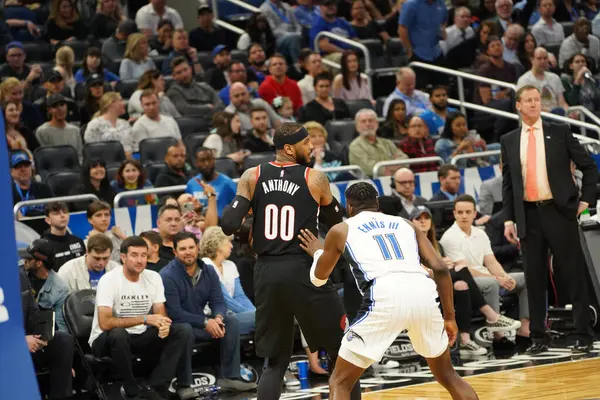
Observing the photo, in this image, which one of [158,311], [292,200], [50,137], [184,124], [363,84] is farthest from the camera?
[363,84]

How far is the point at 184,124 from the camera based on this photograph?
14383mm

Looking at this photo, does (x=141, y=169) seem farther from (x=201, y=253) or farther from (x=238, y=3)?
(x=238, y=3)

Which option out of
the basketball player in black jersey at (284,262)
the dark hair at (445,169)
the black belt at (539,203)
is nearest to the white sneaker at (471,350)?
the black belt at (539,203)

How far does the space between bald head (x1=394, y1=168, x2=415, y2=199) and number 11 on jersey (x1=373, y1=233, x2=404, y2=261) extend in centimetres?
558

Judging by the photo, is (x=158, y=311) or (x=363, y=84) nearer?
(x=158, y=311)

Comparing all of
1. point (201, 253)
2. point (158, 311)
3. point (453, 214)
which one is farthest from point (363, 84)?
point (158, 311)

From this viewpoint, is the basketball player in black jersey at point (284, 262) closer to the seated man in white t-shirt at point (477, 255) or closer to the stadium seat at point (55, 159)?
the seated man in white t-shirt at point (477, 255)

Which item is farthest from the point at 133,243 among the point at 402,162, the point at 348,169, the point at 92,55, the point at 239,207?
the point at 92,55

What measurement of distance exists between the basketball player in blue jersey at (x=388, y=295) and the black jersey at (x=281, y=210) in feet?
1.38

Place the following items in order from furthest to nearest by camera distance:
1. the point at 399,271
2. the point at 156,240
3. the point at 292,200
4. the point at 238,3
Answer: the point at 238,3 → the point at 156,240 → the point at 292,200 → the point at 399,271

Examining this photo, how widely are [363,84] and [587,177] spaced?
6.12 m

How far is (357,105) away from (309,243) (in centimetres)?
828

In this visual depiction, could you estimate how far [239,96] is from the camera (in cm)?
1423

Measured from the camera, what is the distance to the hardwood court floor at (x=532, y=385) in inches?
337
